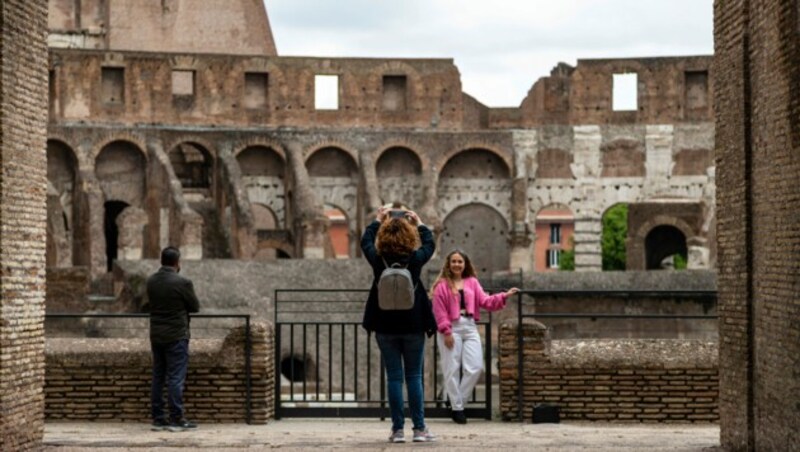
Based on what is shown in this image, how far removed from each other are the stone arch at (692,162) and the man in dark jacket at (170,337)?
30.0 m

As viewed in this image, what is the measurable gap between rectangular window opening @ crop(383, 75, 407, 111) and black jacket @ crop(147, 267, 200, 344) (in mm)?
29288

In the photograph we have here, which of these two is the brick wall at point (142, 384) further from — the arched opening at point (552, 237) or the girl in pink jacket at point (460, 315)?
the arched opening at point (552, 237)

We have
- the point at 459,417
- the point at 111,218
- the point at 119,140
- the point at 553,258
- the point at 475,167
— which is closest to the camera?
the point at 459,417

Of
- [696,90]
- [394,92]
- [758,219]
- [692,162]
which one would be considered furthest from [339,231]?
[758,219]

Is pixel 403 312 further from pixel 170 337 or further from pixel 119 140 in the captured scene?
pixel 119 140

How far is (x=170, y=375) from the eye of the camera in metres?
13.3

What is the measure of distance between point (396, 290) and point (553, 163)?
102 ft

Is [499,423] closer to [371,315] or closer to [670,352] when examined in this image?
[670,352]

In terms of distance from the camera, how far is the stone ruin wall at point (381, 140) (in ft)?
132

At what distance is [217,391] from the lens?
14.3 m

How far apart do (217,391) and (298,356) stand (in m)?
14.1

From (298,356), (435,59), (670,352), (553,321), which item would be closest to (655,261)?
(435,59)

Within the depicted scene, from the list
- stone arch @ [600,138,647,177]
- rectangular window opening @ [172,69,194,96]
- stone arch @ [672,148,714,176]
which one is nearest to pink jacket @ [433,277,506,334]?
stone arch @ [600,138,647,177]

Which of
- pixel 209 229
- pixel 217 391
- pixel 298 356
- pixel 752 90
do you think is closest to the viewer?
pixel 752 90
